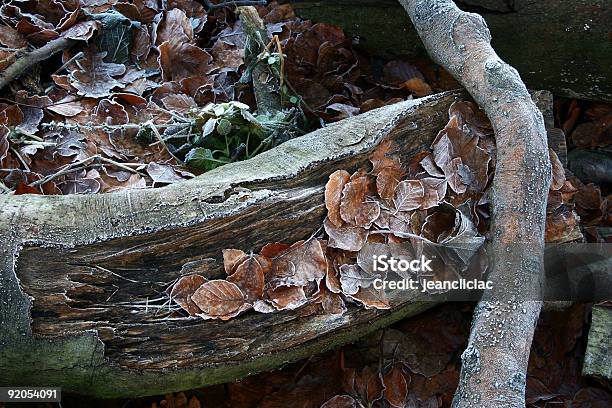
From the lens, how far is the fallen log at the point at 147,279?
1.35 m

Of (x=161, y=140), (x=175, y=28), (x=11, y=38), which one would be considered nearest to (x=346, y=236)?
(x=161, y=140)

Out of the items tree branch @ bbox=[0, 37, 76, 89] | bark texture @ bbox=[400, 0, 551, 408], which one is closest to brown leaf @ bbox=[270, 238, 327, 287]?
bark texture @ bbox=[400, 0, 551, 408]

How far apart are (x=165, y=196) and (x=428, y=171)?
2.21ft

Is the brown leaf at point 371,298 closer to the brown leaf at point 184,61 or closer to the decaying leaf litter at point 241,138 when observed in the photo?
the decaying leaf litter at point 241,138

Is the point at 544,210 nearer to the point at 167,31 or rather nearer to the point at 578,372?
the point at 578,372

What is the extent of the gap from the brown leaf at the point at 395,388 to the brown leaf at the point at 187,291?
658mm

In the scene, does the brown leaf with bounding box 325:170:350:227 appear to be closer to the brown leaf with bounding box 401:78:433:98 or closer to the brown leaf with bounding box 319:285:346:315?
the brown leaf with bounding box 319:285:346:315

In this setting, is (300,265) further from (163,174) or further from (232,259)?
(163,174)

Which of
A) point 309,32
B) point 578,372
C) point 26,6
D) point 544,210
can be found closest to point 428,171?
point 544,210


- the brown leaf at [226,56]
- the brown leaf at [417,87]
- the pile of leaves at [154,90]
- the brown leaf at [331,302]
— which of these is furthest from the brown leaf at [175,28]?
the brown leaf at [331,302]

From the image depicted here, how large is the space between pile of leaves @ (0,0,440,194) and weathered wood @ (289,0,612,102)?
0.08 m

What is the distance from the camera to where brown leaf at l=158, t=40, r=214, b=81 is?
7.53 feet

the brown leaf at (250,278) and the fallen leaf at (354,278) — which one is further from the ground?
the brown leaf at (250,278)

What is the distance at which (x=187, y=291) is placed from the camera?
1433mm
